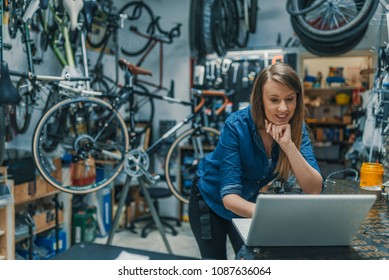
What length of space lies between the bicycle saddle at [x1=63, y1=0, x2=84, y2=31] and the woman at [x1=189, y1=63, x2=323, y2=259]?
148cm

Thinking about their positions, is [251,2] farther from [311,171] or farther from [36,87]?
[311,171]

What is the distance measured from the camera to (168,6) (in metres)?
4.61

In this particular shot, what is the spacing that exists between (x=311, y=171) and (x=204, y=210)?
52cm

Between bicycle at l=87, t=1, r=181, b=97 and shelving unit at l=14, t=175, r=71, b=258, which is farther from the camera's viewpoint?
bicycle at l=87, t=1, r=181, b=97

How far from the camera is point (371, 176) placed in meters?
1.85

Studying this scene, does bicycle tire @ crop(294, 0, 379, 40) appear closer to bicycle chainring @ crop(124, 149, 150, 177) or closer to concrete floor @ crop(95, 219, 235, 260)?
bicycle chainring @ crop(124, 149, 150, 177)

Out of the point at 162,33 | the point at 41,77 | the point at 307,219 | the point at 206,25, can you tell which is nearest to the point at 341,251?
the point at 307,219

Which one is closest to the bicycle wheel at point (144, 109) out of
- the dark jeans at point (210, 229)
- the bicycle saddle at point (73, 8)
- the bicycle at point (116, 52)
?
the bicycle at point (116, 52)

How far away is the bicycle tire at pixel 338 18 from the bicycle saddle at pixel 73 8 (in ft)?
5.40

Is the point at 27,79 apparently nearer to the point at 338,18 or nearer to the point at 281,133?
the point at 281,133

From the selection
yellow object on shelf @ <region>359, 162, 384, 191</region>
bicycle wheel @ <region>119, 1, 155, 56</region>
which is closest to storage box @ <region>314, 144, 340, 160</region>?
bicycle wheel @ <region>119, 1, 155, 56</region>

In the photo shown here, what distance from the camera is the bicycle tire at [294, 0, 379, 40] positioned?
9.03ft

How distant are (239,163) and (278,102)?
0.81 ft

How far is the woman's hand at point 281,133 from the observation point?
132cm
